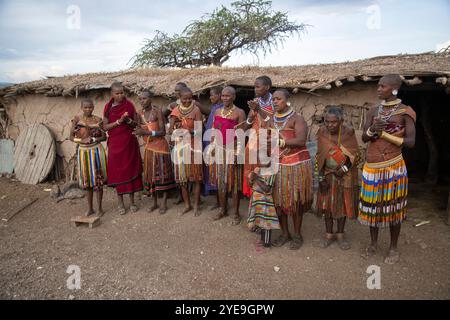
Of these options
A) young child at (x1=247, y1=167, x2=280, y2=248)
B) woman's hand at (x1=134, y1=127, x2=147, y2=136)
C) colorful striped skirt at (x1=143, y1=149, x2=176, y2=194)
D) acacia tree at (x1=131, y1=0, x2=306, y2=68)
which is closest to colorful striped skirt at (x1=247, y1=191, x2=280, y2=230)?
young child at (x1=247, y1=167, x2=280, y2=248)

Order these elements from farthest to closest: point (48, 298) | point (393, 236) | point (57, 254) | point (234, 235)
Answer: point (234, 235) → point (57, 254) → point (393, 236) → point (48, 298)

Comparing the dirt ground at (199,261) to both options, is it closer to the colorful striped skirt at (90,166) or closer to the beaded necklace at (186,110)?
the colorful striped skirt at (90,166)

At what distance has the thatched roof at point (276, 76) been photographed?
4.46 metres

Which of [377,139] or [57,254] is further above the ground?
[377,139]

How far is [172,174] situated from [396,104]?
3148 millimetres

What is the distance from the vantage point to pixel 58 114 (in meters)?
7.05

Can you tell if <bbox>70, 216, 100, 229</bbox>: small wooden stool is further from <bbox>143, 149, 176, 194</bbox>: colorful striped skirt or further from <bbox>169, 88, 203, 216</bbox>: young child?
<bbox>169, 88, 203, 216</bbox>: young child

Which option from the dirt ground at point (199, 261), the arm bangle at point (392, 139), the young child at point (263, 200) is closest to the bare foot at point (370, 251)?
the dirt ground at point (199, 261)

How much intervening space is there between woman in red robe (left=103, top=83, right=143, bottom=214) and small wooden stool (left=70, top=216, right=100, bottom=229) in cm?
48

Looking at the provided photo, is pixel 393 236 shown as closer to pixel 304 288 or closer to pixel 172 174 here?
pixel 304 288

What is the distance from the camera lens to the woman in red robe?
480cm

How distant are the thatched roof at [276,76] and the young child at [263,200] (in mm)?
1795

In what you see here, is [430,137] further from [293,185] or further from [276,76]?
[293,185]
